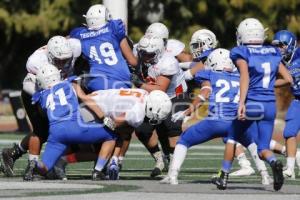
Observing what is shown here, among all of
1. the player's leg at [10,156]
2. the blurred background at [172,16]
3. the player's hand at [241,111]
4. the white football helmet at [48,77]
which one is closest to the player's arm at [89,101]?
the white football helmet at [48,77]

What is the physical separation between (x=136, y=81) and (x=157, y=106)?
4.03ft

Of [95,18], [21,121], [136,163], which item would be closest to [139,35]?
[21,121]

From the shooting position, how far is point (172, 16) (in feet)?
100

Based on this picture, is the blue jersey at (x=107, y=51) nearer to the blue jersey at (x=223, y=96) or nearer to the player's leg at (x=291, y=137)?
the blue jersey at (x=223, y=96)

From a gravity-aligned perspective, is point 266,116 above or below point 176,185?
above

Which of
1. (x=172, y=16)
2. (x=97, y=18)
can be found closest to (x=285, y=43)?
(x=97, y=18)

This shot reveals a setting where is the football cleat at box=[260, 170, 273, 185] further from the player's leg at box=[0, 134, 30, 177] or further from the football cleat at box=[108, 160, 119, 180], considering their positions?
the player's leg at box=[0, 134, 30, 177]

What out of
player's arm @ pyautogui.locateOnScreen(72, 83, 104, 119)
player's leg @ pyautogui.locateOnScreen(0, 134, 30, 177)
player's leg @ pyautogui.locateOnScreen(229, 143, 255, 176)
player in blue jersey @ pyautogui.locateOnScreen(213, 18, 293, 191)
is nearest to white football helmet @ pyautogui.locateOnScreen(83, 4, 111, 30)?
player's arm @ pyautogui.locateOnScreen(72, 83, 104, 119)

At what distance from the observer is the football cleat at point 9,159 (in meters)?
13.3

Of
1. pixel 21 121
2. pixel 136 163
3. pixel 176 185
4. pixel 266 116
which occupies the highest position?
pixel 266 116

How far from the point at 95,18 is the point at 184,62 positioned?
1.65 metres

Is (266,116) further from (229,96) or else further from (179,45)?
(179,45)

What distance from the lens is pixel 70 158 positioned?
13102 mm

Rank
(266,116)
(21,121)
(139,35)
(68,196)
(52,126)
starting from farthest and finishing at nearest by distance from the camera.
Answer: (139,35) → (21,121) → (52,126) → (266,116) → (68,196)
